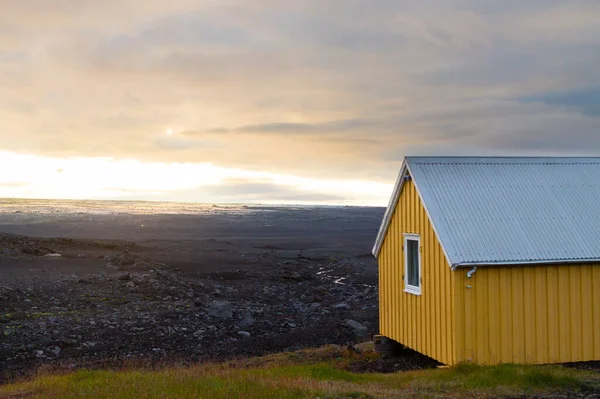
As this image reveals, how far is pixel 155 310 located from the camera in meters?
23.0

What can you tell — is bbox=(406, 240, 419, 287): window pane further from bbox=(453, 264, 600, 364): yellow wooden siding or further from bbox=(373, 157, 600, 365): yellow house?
bbox=(453, 264, 600, 364): yellow wooden siding

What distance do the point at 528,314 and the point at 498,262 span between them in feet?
4.95

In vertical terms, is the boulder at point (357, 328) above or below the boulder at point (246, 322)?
below

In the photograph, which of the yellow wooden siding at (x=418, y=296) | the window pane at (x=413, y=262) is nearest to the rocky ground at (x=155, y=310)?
the yellow wooden siding at (x=418, y=296)

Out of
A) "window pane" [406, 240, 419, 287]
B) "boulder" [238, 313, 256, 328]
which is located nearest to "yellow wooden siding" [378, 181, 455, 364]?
"window pane" [406, 240, 419, 287]

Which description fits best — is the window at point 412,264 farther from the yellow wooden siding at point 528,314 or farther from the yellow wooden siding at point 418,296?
the yellow wooden siding at point 528,314

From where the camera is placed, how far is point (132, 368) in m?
15.1

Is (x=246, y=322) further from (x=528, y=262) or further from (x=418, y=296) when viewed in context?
(x=528, y=262)

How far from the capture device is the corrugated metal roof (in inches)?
505

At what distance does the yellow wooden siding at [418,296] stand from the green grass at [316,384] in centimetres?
99

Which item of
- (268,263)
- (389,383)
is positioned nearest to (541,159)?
(389,383)

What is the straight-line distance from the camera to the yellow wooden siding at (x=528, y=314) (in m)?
12.6

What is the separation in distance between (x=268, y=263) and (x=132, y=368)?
25.5 meters

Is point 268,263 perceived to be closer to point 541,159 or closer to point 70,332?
point 70,332
